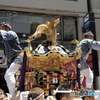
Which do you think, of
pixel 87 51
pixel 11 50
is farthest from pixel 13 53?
pixel 87 51

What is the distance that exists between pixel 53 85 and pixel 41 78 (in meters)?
0.27

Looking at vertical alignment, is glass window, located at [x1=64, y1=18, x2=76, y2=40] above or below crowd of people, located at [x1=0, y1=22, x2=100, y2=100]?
above

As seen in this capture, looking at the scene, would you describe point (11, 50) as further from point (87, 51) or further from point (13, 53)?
point (87, 51)

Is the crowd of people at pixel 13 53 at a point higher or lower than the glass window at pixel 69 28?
lower

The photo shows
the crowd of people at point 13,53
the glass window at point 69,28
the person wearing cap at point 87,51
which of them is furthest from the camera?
the glass window at point 69,28

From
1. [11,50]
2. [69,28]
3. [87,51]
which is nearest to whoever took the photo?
[11,50]

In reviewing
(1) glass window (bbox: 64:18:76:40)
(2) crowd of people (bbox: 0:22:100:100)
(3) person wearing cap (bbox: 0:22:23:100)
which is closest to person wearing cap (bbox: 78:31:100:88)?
(2) crowd of people (bbox: 0:22:100:100)

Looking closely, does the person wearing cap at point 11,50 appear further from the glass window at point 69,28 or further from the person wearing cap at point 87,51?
the glass window at point 69,28

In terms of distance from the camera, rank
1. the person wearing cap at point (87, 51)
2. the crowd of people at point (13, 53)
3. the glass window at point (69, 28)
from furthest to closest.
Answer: the glass window at point (69, 28)
the person wearing cap at point (87, 51)
the crowd of people at point (13, 53)

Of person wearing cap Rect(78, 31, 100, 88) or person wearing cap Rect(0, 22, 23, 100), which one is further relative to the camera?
person wearing cap Rect(78, 31, 100, 88)

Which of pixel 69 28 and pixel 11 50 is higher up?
pixel 69 28

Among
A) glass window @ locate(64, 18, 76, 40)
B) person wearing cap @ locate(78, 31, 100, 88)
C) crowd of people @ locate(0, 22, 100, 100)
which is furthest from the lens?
glass window @ locate(64, 18, 76, 40)

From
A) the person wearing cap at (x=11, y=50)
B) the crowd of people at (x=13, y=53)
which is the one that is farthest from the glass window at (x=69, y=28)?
the person wearing cap at (x=11, y=50)

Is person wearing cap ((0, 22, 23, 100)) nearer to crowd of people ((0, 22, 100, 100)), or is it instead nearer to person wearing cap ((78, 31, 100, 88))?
crowd of people ((0, 22, 100, 100))
